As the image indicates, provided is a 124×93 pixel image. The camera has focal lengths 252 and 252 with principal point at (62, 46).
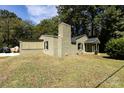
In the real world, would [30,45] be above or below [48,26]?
below

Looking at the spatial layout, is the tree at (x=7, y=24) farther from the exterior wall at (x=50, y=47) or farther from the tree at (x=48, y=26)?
the exterior wall at (x=50, y=47)

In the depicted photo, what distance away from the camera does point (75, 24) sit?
14148 millimetres

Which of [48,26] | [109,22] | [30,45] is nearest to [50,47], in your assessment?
[30,45]

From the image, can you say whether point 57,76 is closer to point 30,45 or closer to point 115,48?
point 30,45

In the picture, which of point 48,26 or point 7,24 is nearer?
point 48,26

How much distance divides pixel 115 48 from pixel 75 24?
10.8 ft

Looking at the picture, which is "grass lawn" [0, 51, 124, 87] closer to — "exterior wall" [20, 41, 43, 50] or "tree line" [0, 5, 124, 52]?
"exterior wall" [20, 41, 43, 50]

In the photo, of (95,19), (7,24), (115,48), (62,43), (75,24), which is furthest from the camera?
(7,24)

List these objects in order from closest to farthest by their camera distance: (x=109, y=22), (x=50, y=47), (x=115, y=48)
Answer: (x=50, y=47) → (x=109, y=22) → (x=115, y=48)

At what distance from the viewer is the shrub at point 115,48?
605 inches

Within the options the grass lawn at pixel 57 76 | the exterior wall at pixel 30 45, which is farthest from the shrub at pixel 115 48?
the grass lawn at pixel 57 76
